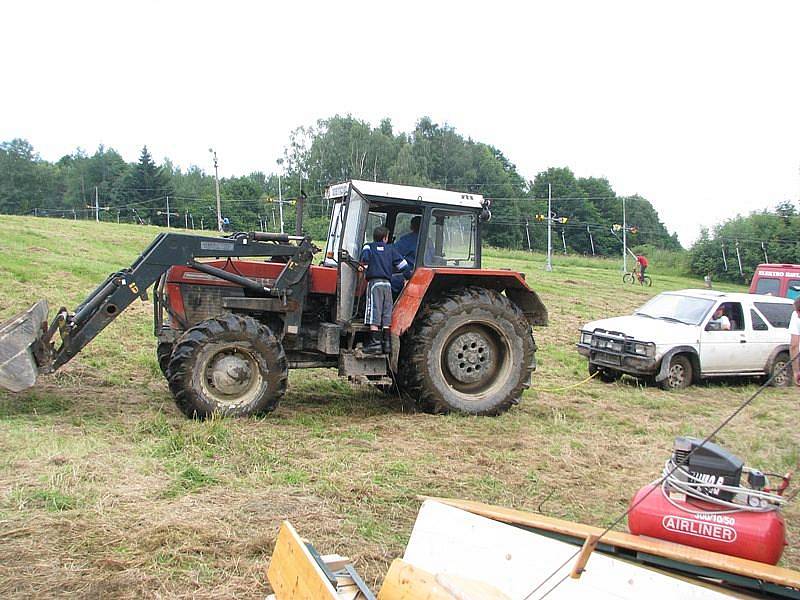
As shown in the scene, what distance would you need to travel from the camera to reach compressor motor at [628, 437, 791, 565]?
3.29 metres

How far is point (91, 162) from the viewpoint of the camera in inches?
3511

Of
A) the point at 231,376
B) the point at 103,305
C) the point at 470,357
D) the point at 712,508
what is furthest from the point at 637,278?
the point at 712,508

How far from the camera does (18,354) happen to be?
6.64 meters

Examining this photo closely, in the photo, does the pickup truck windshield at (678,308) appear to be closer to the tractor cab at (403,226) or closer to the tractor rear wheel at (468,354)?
the tractor rear wheel at (468,354)

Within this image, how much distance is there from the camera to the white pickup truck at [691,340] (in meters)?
10.9

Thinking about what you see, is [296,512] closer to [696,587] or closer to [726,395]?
[696,587]

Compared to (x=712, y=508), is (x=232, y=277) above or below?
above

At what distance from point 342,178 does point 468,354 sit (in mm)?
58161

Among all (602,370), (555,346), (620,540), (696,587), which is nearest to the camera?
(696,587)

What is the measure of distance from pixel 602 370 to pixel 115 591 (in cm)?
931

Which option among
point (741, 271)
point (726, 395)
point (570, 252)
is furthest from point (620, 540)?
point (570, 252)

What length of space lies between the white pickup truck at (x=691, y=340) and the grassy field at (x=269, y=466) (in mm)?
498

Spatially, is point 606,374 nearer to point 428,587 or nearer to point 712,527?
point 712,527

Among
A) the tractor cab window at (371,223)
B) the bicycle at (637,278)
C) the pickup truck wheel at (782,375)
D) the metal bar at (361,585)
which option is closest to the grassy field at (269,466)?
the metal bar at (361,585)
